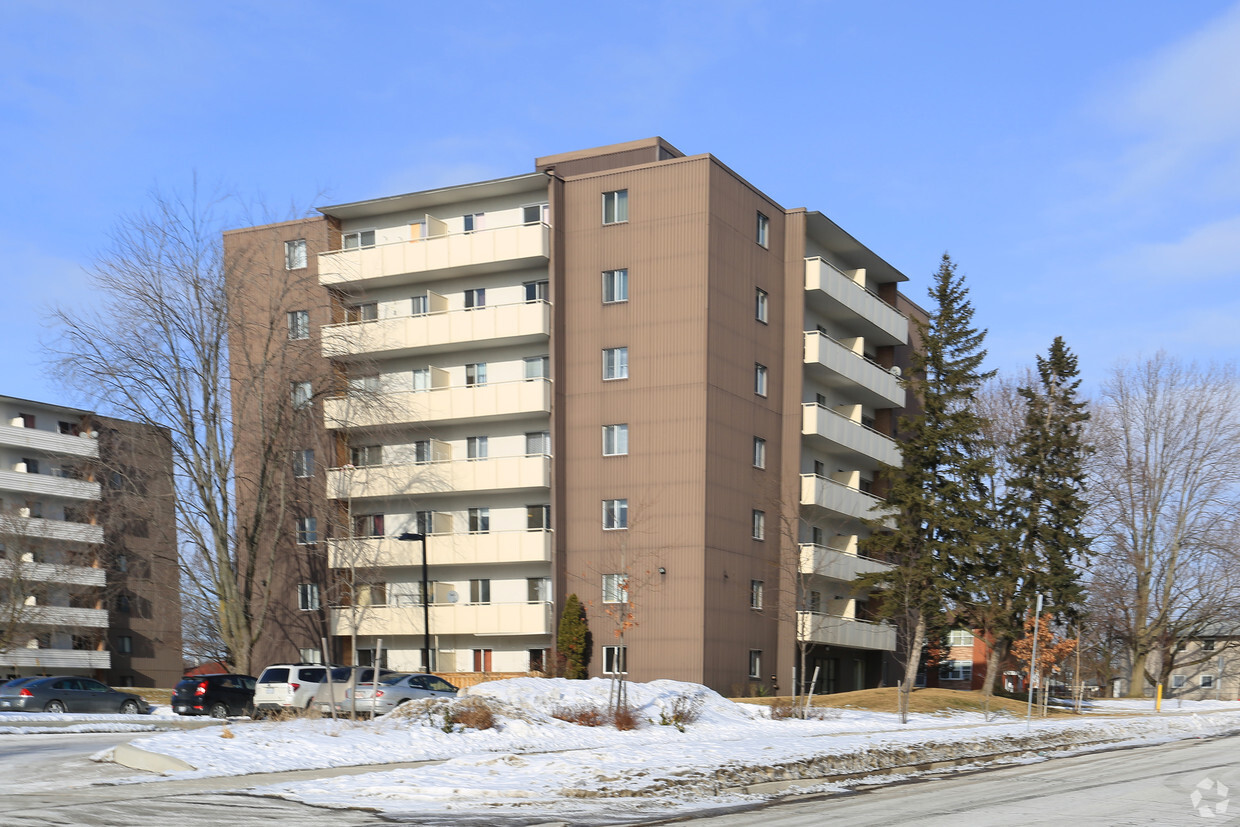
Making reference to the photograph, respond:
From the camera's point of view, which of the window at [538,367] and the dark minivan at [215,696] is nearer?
the dark minivan at [215,696]

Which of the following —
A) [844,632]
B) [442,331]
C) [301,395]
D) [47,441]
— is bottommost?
[844,632]

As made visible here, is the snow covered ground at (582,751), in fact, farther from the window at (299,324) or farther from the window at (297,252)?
the window at (297,252)

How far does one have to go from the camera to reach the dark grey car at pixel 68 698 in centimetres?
3969

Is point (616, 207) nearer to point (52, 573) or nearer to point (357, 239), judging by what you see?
point (357, 239)

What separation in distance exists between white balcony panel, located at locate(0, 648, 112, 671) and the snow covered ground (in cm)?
5598

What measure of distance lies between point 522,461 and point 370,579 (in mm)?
9166

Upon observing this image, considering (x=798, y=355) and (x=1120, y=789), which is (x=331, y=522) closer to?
(x=798, y=355)

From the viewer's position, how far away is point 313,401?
47469 mm

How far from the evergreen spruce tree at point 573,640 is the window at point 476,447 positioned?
328 inches

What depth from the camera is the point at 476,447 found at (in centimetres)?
5097

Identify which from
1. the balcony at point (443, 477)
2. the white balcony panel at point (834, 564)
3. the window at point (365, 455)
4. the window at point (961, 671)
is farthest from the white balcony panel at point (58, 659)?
the window at point (961, 671)

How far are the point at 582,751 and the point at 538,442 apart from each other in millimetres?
28480

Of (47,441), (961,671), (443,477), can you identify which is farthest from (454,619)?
(961,671)

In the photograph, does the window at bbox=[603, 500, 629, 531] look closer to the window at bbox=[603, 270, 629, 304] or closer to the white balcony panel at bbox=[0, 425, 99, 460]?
the window at bbox=[603, 270, 629, 304]
